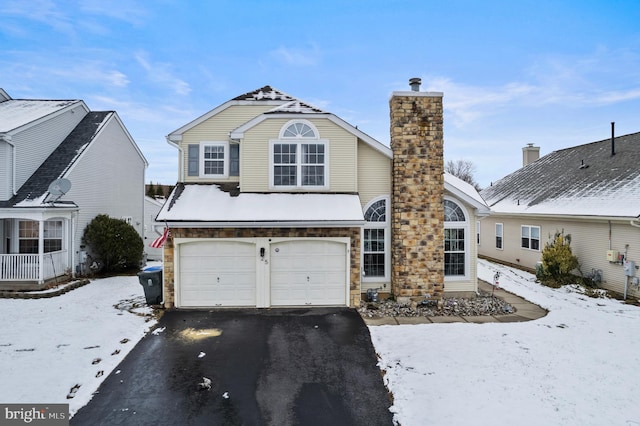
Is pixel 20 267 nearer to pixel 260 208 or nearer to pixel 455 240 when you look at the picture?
pixel 260 208

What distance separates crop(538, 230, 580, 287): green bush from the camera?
13664 mm

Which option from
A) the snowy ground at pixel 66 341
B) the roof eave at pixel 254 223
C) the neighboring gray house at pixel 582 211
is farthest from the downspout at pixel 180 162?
the neighboring gray house at pixel 582 211

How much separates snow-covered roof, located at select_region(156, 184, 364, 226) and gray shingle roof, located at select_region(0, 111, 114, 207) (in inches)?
280

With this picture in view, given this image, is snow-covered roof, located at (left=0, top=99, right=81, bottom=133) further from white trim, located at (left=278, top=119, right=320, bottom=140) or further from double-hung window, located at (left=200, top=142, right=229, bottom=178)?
white trim, located at (left=278, top=119, right=320, bottom=140)

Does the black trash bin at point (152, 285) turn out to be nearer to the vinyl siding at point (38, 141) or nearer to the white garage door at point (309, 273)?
the white garage door at point (309, 273)

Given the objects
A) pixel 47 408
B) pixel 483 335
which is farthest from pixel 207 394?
pixel 483 335

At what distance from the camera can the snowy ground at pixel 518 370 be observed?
526 cm

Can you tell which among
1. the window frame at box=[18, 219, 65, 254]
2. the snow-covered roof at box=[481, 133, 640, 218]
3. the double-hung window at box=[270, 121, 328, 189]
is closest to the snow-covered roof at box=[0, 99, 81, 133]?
the window frame at box=[18, 219, 65, 254]

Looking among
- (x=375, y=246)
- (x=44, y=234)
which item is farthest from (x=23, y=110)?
(x=375, y=246)

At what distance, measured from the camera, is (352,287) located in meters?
10.6

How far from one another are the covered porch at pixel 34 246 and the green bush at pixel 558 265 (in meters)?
19.5

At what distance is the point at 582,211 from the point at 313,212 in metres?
11.4

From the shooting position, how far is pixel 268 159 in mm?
11516

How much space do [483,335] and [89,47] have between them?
67.8 feet
